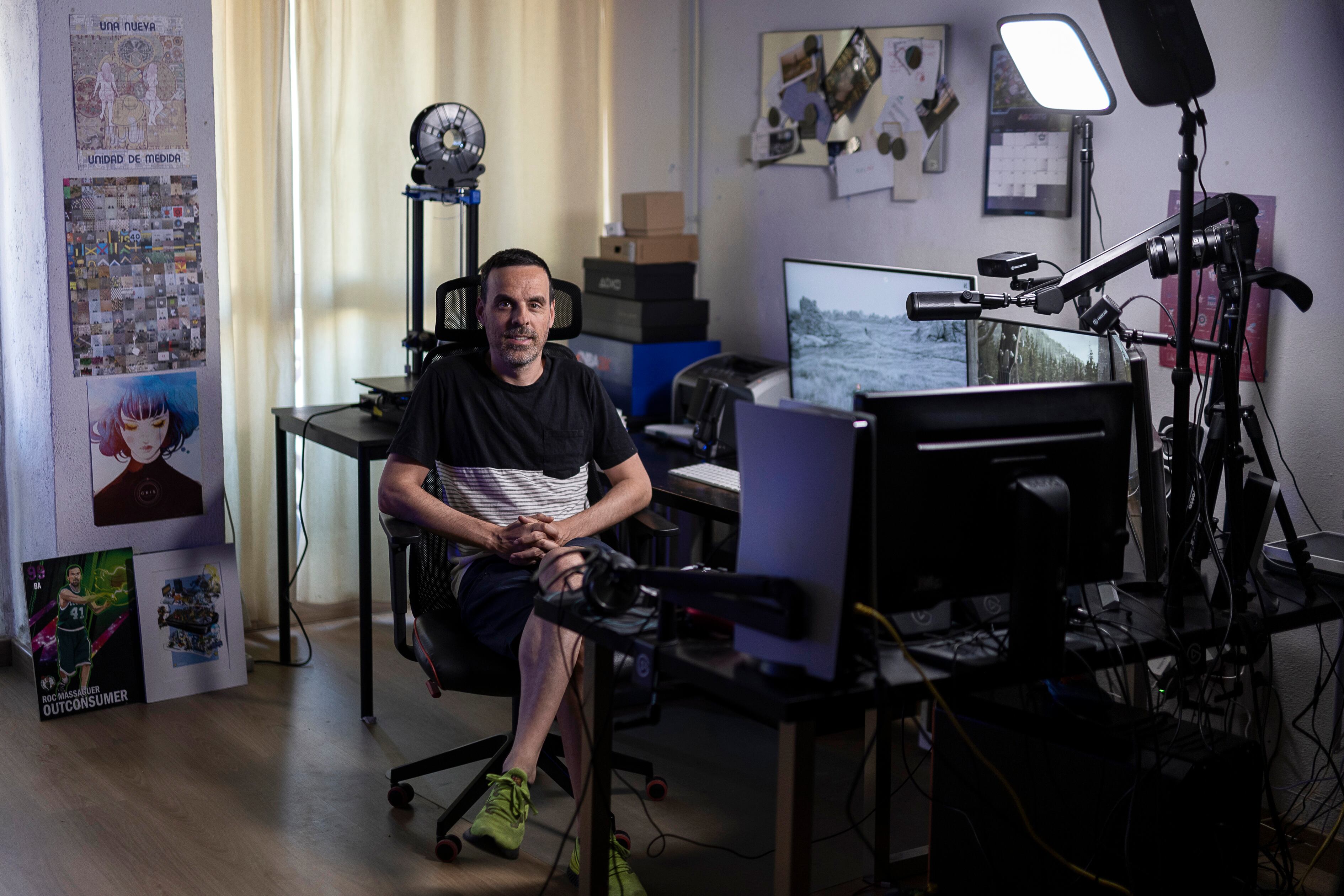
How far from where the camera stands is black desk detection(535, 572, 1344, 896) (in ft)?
5.72

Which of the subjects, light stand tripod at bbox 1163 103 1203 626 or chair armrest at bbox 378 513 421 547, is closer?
light stand tripod at bbox 1163 103 1203 626

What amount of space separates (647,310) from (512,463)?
1209 mm

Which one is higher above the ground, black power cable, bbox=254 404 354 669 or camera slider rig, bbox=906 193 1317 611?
camera slider rig, bbox=906 193 1317 611

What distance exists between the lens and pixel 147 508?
11.4 ft

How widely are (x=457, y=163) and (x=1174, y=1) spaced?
201cm

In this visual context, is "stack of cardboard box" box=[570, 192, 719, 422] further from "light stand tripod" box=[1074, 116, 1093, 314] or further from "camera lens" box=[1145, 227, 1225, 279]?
"camera lens" box=[1145, 227, 1225, 279]

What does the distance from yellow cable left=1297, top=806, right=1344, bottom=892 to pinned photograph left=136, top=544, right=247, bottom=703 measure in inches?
104

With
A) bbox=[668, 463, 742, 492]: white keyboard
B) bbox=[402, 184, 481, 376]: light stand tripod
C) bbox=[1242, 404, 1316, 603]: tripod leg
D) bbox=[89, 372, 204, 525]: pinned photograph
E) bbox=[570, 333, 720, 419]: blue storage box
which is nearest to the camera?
bbox=[1242, 404, 1316, 603]: tripod leg

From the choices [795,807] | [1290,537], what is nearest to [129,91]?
[795,807]

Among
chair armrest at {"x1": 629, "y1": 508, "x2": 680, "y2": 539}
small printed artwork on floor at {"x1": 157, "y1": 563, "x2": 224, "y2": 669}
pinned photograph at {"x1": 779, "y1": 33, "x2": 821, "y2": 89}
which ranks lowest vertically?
small printed artwork on floor at {"x1": 157, "y1": 563, "x2": 224, "y2": 669}

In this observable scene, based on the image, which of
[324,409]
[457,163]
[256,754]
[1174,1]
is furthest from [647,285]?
[1174,1]

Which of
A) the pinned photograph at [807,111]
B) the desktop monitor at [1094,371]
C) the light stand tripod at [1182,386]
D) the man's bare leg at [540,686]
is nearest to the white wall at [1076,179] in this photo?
the pinned photograph at [807,111]

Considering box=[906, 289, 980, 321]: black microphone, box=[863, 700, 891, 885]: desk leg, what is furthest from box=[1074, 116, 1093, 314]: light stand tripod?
box=[863, 700, 891, 885]: desk leg

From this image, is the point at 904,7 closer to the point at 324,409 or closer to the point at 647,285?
the point at 647,285
